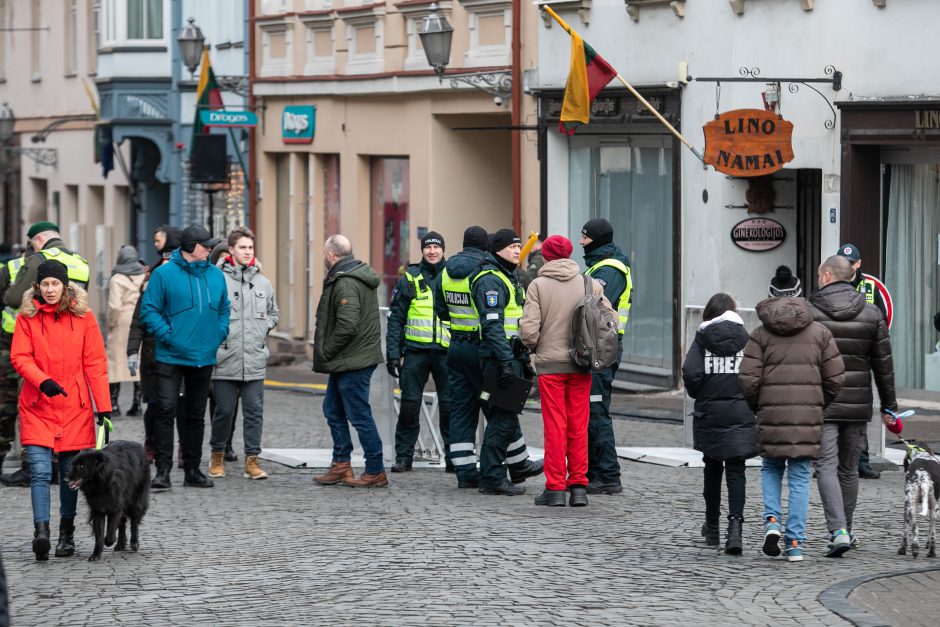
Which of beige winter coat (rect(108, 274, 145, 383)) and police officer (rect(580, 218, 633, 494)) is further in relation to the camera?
beige winter coat (rect(108, 274, 145, 383))

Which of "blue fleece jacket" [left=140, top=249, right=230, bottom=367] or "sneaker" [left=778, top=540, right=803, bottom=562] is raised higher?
"blue fleece jacket" [left=140, top=249, right=230, bottom=367]

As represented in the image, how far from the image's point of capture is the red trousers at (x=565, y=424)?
12.5m

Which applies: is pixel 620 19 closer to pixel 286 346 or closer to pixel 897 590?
pixel 286 346

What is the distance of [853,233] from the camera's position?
63.5 ft

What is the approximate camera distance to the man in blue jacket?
1359cm

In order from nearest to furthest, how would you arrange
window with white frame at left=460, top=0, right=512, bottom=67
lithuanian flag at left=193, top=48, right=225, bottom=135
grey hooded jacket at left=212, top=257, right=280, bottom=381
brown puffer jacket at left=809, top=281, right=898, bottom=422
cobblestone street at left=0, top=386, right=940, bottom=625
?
1. cobblestone street at left=0, top=386, right=940, bottom=625
2. brown puffer jacket at left=809, top=281, right=898, bottom=422
3. grey hooded jacket at left=212, top=257, right=280, bottom=381
4. window with white frame at left=460, top=0, right=512, bottom=67
5. lithuanian flag at left=193, top=48, right=225, bottom=135

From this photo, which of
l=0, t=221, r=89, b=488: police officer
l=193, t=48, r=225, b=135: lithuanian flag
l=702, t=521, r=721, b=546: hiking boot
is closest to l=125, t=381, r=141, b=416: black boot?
l=0, t=221, r=89, b=488: police officer

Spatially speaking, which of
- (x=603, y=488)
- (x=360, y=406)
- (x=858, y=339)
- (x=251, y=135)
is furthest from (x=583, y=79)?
(x=251, y=135)

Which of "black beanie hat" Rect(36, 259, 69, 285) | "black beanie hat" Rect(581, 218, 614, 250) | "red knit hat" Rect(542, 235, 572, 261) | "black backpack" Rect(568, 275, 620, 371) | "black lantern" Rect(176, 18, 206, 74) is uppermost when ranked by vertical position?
"black lantern" Rect(176, 18, 206, 74)

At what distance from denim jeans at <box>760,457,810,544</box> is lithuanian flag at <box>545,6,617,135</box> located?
34.4 feet

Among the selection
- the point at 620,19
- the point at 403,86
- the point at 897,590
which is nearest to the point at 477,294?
the point at 897,590

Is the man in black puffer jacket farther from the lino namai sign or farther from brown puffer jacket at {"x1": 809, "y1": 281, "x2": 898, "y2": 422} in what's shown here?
the lino namai sign

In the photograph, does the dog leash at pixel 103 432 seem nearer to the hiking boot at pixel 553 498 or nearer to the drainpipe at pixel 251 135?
the hiking boot at pixel 553 498

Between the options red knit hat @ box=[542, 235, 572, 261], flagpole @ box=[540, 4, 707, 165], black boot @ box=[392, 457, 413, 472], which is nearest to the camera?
red knit hat @ box=[542, 235, 572, 261]
